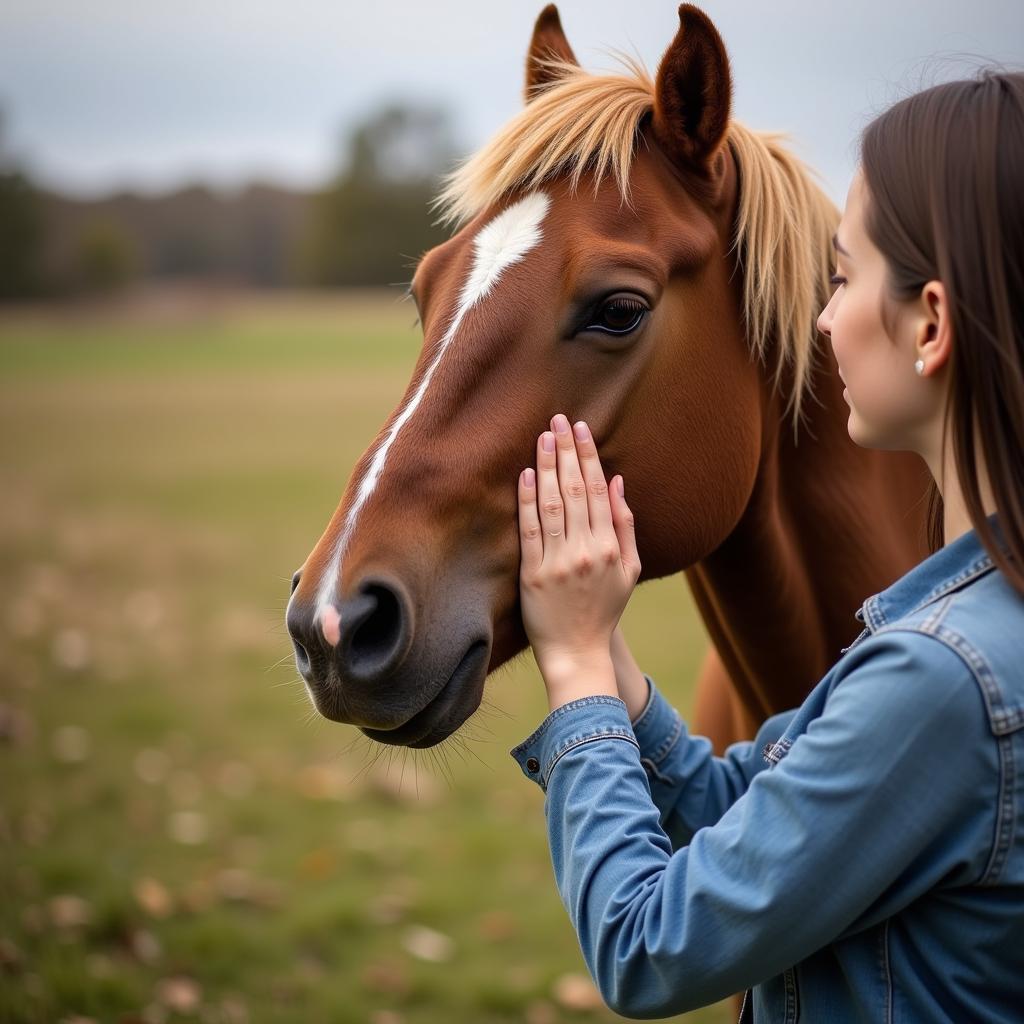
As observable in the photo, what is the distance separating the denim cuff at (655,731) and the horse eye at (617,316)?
63 centimetres

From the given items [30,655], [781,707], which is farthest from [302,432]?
[781,707]

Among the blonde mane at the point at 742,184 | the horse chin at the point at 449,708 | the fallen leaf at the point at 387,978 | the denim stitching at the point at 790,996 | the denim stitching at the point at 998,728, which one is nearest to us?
the denim stitching at the point at 998,728

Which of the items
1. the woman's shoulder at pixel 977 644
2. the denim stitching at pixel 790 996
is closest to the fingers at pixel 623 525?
the woman's shoulder at pixel 977 644

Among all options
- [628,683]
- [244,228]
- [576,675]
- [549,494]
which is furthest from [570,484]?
[244,228]

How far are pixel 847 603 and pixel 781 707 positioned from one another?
0.89ft

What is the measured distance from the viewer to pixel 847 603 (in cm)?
229

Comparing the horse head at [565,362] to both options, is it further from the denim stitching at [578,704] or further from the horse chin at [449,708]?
the denim stitching at [578,704]

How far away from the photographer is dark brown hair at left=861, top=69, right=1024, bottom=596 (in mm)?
1292

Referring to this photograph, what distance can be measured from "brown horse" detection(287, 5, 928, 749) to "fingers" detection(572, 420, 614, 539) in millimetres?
71

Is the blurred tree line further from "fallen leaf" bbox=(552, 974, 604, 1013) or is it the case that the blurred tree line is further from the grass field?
"fallen leaf" bbox=(552, 974, 604, 1013)

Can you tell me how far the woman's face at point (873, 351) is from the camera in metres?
1.41

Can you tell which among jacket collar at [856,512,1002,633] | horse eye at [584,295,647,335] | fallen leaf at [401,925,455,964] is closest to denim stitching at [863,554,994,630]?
jacket collar at [856,512,1002,633]

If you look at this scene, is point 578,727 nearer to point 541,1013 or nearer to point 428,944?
point 541,1013

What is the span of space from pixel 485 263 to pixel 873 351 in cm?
74
